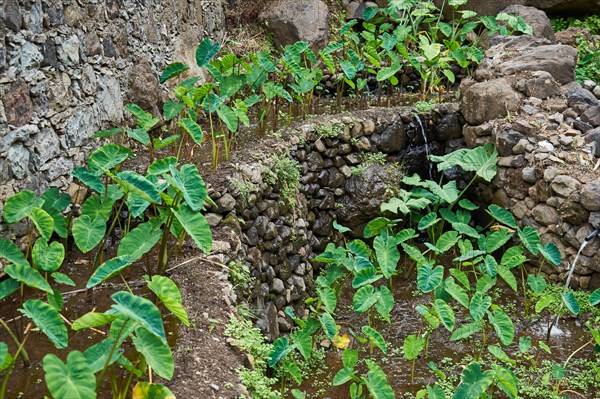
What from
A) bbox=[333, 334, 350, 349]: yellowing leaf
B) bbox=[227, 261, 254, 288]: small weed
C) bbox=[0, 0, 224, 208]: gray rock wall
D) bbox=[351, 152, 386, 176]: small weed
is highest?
bbox=[0, 0, 224, 208]: gray rock wall

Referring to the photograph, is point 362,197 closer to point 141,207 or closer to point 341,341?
point 341,341

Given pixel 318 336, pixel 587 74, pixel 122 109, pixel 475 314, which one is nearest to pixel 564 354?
pixel 475 314

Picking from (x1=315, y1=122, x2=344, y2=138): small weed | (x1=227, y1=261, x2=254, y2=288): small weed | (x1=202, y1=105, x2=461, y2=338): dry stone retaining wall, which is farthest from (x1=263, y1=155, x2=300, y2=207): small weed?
(x1=227, y1=261, x2=254, y2=288): small weed

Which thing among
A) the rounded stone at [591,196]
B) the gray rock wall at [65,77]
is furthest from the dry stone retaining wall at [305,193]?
the rounded stone at [591,196]

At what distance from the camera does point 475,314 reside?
5016 mm

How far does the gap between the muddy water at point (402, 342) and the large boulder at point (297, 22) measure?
358 cm

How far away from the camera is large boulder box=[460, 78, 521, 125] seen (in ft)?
23.0

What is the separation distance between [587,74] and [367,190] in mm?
3701

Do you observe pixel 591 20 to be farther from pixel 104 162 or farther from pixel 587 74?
pixel 104 162

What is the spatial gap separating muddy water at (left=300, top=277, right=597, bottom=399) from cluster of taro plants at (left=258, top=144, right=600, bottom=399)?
59 millimetres

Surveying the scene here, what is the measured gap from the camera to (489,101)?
709 centimetres

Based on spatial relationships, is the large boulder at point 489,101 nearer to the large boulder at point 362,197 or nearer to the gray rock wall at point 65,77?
the large boulder at point 362,197

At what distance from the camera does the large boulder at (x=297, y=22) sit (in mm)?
8789

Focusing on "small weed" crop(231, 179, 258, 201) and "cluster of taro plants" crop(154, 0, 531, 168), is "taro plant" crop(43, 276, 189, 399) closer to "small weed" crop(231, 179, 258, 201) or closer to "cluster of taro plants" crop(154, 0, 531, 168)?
"small weed" crop(231, 179, 258, 201)
